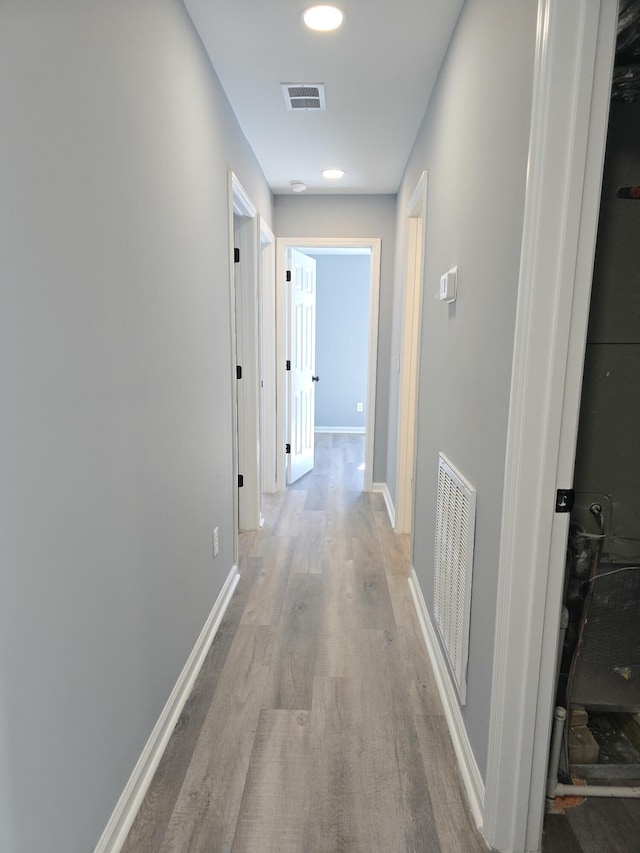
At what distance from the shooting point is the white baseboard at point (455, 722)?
1.50m

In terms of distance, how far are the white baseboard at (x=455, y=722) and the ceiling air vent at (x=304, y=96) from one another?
8.14 feet

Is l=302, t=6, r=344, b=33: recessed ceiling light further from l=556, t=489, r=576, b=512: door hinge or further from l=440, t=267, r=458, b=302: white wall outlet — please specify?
l=556, t=489, r=576, b=512: door hinge

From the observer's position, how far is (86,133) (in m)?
1.17

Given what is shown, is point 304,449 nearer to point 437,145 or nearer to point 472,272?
point 437,145

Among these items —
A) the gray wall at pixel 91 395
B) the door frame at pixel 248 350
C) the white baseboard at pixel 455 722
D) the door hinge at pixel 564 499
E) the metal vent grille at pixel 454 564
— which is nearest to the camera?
the gray wall at pixel 91 395

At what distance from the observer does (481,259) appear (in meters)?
1.59

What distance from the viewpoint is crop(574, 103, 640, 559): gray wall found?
54.4 inches

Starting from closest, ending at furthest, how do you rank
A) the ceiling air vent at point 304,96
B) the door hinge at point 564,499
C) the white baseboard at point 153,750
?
the door hinge at point 564,499
the white baseboard at point 153,750
the ceiling air vent at point 304,96

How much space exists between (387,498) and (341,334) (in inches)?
134

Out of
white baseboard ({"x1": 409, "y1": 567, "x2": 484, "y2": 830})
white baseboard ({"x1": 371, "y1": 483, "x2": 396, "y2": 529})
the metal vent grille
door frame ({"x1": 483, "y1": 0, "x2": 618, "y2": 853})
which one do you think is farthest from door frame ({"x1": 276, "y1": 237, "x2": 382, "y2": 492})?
door frame ({"x1": 483, "y1": 0, "x2": 618, "y2": 853})

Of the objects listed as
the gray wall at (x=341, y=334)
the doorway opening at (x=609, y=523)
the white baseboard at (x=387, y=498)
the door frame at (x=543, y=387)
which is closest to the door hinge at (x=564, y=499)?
the door frame at (x=543, y=387)

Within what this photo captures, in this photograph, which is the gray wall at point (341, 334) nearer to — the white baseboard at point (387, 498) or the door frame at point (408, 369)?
the white baseboard at point (387, 498)

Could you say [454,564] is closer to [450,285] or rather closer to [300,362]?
[450,285]

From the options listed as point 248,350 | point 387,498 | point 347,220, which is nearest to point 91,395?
point 248,350
